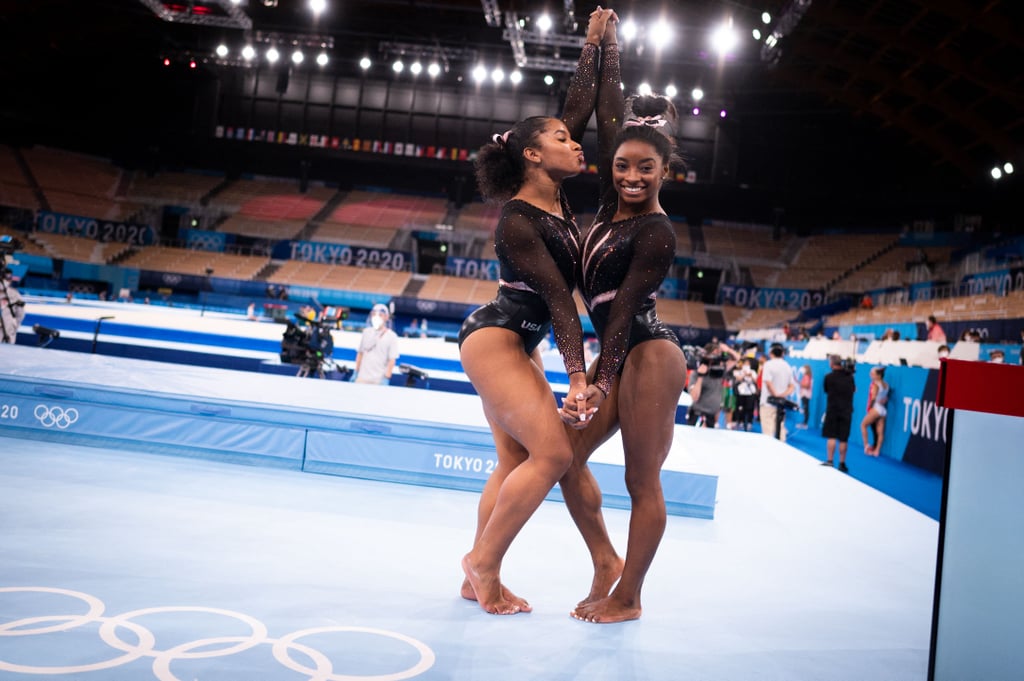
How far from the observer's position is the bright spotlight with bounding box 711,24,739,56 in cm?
1543

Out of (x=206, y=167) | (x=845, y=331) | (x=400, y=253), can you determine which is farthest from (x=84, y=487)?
(x=206, y=167)

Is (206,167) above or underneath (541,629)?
above

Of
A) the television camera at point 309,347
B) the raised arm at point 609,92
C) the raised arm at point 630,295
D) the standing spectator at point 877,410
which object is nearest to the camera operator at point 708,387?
the standing spectator at point 877,410

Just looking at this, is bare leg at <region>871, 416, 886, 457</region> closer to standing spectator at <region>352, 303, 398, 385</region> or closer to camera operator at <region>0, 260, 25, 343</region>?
standing spectator at <region>352, 303, 398, 385</region>

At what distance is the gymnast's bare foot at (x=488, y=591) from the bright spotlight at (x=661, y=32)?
15.0m

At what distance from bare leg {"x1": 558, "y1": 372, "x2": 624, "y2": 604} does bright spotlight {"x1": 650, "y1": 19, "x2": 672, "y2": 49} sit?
14574 millimetres

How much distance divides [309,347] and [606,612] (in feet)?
19.2

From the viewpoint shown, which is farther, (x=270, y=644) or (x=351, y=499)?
(x=351, y=499)

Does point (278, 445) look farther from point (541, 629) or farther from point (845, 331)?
point (845, 331)

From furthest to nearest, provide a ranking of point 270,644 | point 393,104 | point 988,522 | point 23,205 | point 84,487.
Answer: point 393,104 < point 23,205 < point 84,487 < point 270,644 < point 988,522

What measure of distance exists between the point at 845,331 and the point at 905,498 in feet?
39.3

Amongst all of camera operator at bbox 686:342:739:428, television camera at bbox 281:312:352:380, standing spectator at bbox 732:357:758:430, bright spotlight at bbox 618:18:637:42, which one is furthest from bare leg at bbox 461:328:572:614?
bright spotlight at bbox 618:18:637:42

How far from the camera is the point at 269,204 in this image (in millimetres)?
28172

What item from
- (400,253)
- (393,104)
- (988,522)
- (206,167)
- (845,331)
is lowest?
(988,522)
